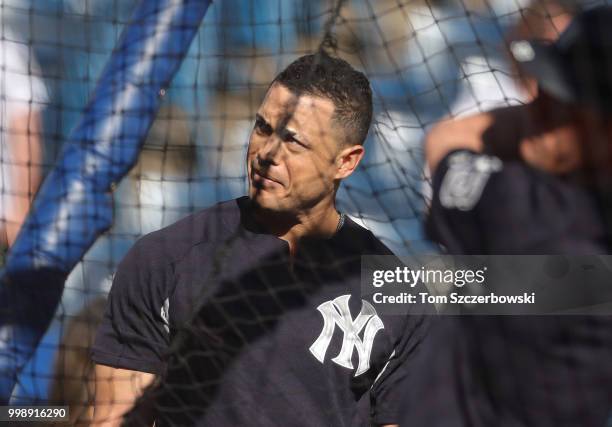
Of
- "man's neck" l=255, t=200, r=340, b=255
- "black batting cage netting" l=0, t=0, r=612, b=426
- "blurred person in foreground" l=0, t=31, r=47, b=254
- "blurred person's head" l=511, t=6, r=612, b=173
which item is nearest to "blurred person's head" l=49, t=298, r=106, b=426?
"black batting cage netting" l=0, t=0, r=612, b=426

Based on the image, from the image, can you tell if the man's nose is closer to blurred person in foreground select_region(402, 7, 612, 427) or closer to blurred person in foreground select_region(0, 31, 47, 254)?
blurred person in foreground select_region(402, 7, 612, 427)

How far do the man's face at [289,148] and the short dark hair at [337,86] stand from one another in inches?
0.5

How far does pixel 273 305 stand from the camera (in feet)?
5.60

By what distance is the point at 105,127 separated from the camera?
2.11m

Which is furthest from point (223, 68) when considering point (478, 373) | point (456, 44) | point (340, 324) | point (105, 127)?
point (478, 373)

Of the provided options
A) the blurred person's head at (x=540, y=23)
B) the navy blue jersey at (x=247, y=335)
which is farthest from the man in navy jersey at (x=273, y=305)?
the blurred person's head at (x=540, y=23)

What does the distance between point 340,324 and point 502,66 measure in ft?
2.01

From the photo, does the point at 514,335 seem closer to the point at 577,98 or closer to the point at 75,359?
the point at 577,98

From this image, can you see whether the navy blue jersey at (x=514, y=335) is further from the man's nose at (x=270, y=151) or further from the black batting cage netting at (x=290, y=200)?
the man's nose at (x=270, y=151)

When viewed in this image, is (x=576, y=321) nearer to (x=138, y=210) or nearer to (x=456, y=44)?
(x=456, y=44)

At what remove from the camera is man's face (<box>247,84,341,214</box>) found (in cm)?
171

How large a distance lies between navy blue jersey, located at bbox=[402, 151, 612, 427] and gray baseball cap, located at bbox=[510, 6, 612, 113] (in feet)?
0.34

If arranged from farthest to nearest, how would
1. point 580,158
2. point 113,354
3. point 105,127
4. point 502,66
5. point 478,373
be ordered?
point 105,127, point 502,66, point 113,354, point 478,373, point 580,158

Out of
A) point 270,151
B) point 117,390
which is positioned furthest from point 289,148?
point 117,390
